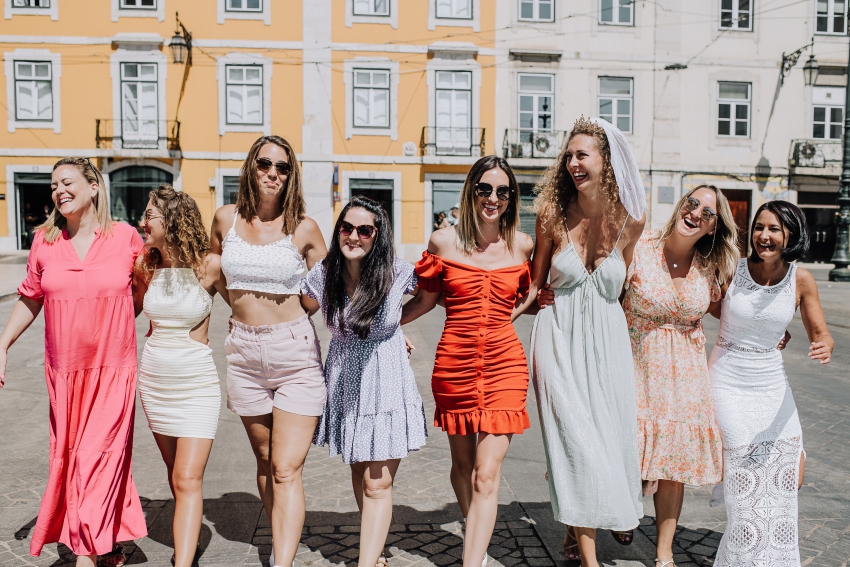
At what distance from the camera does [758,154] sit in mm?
25234

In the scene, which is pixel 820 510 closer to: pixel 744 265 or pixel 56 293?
pixel 744 265

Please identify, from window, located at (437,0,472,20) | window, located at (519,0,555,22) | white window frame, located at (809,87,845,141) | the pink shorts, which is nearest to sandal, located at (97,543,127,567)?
the pink shorts

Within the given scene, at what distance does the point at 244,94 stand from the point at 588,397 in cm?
2252

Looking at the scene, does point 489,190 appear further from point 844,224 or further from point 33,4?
point 33,4

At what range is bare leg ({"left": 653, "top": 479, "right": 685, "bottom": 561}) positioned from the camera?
3.48 metres

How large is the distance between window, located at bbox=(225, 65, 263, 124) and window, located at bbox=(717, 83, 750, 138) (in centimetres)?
1517

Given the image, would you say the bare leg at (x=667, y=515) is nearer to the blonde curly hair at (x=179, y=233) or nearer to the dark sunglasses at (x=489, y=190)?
the dark sunglasses at (x=489, y=190)

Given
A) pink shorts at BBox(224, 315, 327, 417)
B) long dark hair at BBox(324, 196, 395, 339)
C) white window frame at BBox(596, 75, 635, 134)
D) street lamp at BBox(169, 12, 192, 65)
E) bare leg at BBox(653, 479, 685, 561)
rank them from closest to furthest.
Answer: long dark hair at BBox(324, 196, 395, 339) → pink shorts at BBox(224, 315, 327, 417) → bare leg at BBox(653, 479, 685, 561) → street lamp at BBox(169, 12, 192, 65) → white window frame at BBox(596, 75, 635, 134)

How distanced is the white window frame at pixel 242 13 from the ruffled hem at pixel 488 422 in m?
22.8

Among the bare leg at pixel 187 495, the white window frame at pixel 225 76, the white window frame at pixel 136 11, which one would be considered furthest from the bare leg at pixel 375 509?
the white window frame at pixel 136 11

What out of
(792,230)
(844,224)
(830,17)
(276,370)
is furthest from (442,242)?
(830,17)

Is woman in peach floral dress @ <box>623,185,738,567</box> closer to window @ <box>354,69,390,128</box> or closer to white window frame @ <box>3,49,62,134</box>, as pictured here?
window @ <box>354,69,390,128</box>

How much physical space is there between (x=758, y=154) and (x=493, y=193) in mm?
24657

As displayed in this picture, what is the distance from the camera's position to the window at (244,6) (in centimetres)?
2367
